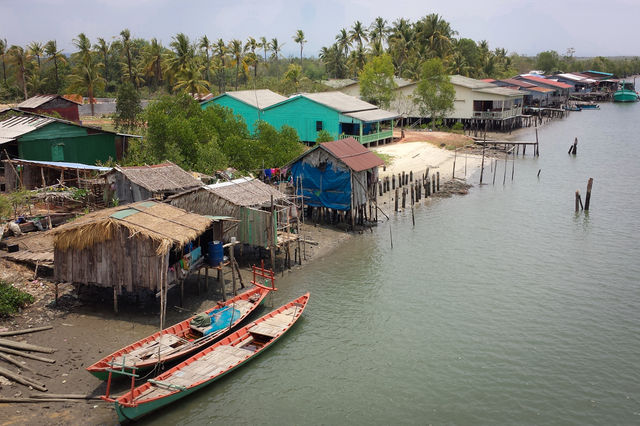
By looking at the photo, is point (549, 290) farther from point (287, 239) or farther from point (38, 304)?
point (38, 304)

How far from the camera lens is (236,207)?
957 inches

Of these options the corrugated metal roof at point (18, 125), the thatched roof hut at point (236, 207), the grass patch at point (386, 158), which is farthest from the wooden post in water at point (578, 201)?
the corrugated metal roof at point (18, 125)

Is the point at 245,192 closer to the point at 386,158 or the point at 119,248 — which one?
the point at 119,248

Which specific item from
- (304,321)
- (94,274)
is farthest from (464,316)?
(94,274)

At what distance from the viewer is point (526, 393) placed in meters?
16.8

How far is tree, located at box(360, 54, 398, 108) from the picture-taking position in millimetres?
63656

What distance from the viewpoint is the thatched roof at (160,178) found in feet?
85.1

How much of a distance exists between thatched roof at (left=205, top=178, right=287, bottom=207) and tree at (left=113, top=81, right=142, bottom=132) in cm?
2329

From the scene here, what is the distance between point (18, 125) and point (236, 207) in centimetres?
1845

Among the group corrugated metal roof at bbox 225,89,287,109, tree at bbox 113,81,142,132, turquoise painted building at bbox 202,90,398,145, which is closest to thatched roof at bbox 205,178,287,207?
tree at bbox 113,81,142,132

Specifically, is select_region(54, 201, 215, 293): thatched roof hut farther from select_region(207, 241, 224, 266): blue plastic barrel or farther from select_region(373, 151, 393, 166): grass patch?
select_region(373, 151, 393, 166): grass patch

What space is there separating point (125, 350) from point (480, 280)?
1610 cm

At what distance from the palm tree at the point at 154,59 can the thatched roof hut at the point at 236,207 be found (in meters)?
44.9

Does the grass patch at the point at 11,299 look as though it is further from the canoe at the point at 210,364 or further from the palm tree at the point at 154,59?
the palm tree at the point at 154,59
